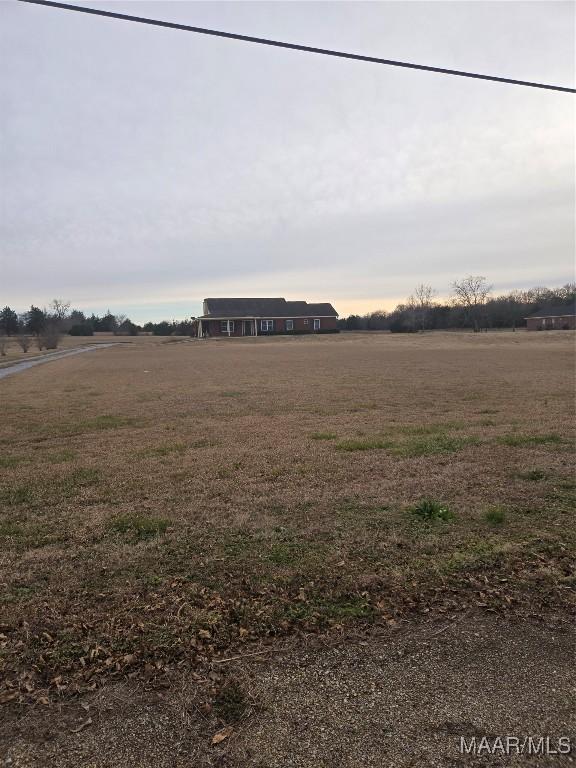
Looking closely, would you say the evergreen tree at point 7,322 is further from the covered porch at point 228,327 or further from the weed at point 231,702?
the weed at point 231,702

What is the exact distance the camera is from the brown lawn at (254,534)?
3.23 meters

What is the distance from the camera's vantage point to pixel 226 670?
2844mm

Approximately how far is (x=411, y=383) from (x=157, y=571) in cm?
1516

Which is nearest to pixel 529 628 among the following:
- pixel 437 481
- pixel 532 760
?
pixel 532 760

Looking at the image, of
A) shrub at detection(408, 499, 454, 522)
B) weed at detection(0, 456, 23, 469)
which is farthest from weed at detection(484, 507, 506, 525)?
weed at detection(0, 456, 23, 469)

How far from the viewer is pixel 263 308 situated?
88.2 meters

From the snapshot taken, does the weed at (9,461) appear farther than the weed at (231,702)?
Yes

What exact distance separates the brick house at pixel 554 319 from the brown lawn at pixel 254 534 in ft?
303

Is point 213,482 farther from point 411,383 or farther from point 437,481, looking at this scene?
point 411,383

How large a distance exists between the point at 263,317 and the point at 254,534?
83.2m

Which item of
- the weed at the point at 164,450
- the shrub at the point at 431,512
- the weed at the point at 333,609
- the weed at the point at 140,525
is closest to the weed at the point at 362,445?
the weed at the point at 164,450

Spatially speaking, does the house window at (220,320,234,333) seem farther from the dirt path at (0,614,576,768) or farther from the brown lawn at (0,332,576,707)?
the dirt path at (0,614,576,768)

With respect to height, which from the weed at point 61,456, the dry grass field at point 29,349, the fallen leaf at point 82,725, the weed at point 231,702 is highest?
the dry grass field at point 29,349

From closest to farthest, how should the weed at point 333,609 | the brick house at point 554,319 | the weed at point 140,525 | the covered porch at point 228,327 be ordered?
the weed at point 333,609 < the weed at point 140,525 < the covered porch at point 228,327 < the brick house at point 554,319
